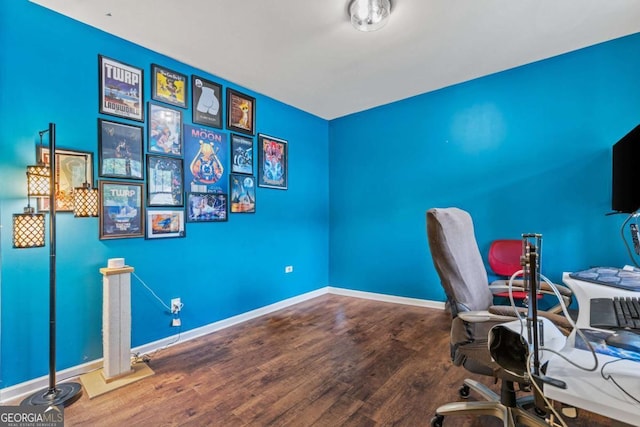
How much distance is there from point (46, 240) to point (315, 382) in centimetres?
217

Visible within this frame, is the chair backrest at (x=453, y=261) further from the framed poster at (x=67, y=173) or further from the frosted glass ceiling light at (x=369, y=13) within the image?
the framed poster at (x=67, y=173)

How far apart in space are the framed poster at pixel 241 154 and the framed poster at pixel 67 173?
51.0 inches

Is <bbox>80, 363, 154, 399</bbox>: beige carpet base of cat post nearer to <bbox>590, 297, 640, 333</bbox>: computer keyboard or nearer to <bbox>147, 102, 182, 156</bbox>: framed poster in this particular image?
<bbox>147, 102, 182, 156</bbox>: framed poster

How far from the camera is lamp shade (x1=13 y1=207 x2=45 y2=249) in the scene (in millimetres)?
1840

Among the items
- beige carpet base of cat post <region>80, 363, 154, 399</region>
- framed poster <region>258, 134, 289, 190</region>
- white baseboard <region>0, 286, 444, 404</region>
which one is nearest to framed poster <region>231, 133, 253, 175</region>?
framed poster <region>258, 134, 289, 190</region>

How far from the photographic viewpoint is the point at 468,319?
127 cm

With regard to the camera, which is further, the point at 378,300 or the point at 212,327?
the point at 378,300

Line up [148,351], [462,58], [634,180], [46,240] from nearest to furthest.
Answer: [634,180] → [46,240] → [148,351] → [462,58]

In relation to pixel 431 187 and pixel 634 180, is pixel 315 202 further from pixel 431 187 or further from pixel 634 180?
pixel 634 180

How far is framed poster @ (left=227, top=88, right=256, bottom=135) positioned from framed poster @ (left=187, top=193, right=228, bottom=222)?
80 cm

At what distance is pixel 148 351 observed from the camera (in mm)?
2455

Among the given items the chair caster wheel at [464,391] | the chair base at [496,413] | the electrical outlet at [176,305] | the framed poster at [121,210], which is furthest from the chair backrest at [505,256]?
the framed poster at [121,210]

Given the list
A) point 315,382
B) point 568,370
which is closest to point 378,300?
point 315,382

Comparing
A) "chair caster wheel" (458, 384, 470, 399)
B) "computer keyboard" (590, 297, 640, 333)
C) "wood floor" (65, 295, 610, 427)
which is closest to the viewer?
"computer keyboard" (590, 297, 640, 333)
